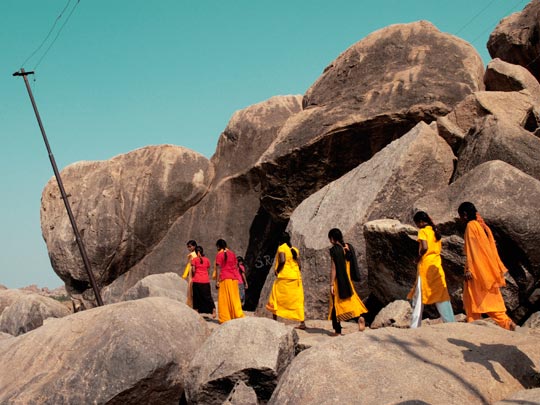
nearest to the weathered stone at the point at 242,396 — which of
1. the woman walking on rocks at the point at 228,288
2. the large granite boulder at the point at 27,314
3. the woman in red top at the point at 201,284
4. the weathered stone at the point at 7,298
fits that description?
the woman walking on rocks at the point at 228,288

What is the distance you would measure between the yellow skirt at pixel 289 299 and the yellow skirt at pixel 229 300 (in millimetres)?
1163

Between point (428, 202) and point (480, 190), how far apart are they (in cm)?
96

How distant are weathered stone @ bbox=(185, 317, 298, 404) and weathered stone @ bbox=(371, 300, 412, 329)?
2.17m

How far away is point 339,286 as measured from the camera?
8.95 m

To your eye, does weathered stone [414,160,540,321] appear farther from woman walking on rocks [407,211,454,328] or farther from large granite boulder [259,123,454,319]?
large granite boulder [259,123,454,319]

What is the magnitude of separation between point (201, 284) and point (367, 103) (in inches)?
236

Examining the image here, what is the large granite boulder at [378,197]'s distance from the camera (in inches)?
448

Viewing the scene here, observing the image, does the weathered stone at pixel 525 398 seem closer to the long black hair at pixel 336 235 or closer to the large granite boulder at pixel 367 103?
the long black hair at pixel 336 235

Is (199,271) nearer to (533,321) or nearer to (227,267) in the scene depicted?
A: (227,267)

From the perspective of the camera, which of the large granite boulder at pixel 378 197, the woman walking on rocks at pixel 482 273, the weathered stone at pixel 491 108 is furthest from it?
the weathered stone at pixel 491 108

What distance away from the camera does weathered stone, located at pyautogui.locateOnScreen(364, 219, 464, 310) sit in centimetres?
939

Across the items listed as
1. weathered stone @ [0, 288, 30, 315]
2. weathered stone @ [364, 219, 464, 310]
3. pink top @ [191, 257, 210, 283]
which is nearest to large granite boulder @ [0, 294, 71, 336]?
weathered stone @ [0, 288, 30, 315]

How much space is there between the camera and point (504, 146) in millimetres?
10539

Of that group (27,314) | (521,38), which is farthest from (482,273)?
(27,314)
